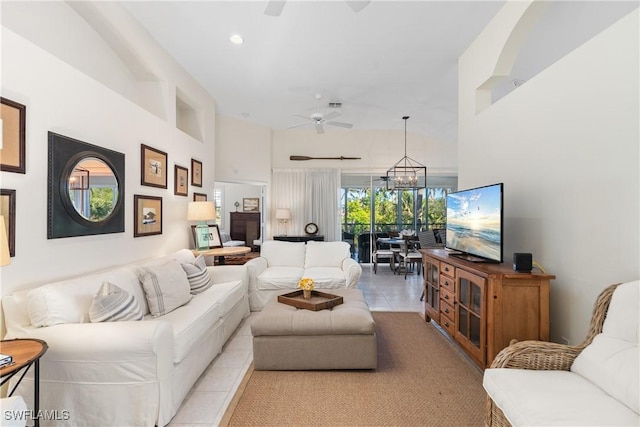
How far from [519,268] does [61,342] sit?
2968 mm

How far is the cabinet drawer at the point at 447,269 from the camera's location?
9.86 feet

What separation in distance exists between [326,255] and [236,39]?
9.91ft

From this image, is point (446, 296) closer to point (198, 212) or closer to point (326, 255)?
point (326, 255)

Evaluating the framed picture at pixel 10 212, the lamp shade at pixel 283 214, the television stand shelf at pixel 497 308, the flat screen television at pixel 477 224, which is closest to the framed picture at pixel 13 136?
the framed picture at pixel 10 212

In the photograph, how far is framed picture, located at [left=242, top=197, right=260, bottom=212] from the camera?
9.16 m

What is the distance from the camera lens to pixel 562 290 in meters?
2.37

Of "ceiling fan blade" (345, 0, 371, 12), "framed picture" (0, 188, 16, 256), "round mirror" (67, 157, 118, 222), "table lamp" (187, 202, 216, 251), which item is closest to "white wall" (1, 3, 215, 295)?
"framed picture" (0, 188, 16, 256)

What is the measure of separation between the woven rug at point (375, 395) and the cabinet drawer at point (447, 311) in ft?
1.02

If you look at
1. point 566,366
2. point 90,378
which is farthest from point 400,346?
point 90,378

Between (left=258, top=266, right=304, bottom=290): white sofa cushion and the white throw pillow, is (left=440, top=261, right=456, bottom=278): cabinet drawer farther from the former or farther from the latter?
the white throw pillow

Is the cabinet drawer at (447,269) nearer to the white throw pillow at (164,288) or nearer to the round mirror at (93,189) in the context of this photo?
the white throw pillow at (164,288)

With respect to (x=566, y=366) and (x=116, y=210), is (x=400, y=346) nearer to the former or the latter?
(x=566, y=366)

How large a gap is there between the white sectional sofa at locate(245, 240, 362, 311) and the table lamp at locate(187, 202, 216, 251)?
2.55ft

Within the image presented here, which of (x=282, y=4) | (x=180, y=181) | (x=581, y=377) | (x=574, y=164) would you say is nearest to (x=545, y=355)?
(x=581, y=377)
